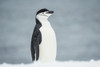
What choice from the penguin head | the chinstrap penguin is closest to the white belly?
the chinstrap penguin

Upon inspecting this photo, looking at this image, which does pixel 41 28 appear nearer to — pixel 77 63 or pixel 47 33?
pixel 47 33

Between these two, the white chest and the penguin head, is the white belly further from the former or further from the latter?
the penguin head

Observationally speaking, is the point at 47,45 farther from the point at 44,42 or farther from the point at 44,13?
the point at 44,13

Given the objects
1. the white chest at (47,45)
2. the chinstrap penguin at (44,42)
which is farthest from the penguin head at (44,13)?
the white chest at (47,45)

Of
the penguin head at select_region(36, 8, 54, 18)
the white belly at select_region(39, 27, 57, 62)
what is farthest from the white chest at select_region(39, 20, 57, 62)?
the penguin head at select_region(36, 8, 54, 18)

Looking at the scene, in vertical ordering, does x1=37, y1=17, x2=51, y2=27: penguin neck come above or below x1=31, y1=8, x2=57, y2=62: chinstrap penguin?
above

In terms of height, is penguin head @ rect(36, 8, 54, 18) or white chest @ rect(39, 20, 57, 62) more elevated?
penguin head @ rect(36, 8, 54, 18)

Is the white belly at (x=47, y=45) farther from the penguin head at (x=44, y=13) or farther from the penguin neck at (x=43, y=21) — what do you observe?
the penguin head at (x=44, y=13)

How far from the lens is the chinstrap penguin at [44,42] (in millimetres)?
4016

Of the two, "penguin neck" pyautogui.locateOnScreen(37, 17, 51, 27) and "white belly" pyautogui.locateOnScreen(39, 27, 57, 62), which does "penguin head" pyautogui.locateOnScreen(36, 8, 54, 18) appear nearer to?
"penguin neck" pyautogui.locateOnScreen(37, 17, 51, 27)

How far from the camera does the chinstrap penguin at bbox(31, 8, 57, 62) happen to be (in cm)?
402

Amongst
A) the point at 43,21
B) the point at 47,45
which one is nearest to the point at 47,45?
the point at 47,45

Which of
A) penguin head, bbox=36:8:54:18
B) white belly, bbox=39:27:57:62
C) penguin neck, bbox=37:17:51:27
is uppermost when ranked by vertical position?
penguin head, bbox=36:8:54:18

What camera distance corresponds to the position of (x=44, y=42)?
4027 millimetres
